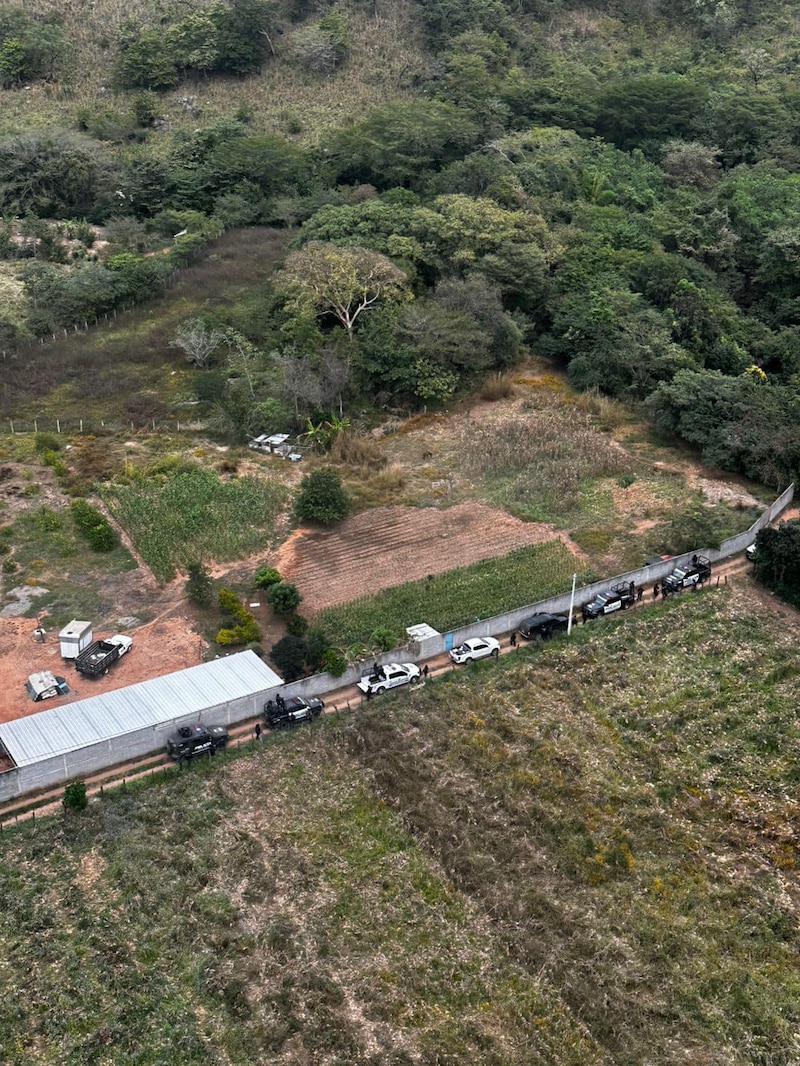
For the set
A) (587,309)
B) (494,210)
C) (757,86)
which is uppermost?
(757,86)

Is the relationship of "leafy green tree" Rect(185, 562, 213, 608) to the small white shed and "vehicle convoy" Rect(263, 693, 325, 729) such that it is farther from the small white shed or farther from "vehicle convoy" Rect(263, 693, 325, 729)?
"vehicle convoy" Rect(263, 693, 325, 729)

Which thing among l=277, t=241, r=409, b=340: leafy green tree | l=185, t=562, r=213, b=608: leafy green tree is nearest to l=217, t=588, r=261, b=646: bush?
l=185, t=562, r=213, b=608: leafy green tree

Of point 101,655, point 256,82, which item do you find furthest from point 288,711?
point 256,82

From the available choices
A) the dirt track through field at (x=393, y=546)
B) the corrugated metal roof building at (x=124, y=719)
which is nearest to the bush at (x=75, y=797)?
the corrugated metal roof building at (x=124, y=719)

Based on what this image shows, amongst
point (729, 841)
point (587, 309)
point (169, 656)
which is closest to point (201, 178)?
point (587, 309)

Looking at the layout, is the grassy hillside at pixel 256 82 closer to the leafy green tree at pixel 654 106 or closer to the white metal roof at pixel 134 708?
the leafy green tree at pixel 654 106

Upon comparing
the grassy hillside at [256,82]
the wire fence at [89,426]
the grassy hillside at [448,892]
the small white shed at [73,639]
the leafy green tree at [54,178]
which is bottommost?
the grassy hillside at [448,892]

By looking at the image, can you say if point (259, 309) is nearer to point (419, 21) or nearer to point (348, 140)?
point (348, 140)
